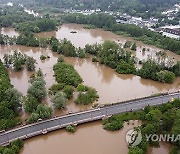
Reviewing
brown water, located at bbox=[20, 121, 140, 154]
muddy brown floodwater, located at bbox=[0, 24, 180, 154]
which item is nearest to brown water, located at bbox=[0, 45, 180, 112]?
muddy brown floodwater, located at bbox=[0, 24, 180, 154]

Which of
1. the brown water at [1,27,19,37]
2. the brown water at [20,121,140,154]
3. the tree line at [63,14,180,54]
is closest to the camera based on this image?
the brown water at [20,121,140,154]

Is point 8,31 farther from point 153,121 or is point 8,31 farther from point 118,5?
point 153,121

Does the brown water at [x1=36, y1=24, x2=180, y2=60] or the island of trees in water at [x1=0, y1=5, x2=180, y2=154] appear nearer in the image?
the island of trees in water at [x1=0, y1=5, x2=180, y2=154]

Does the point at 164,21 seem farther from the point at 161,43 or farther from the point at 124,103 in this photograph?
the point at 124,103

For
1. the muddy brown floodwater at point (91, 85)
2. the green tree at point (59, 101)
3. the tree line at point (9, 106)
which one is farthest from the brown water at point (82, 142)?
the green tree at point (59, 101)

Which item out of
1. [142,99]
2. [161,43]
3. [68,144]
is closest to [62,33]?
[161,43]

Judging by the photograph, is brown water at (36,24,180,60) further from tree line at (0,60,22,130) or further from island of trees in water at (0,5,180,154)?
tree line at (0,60,22,130)

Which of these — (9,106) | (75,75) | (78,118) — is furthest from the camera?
(75,75)

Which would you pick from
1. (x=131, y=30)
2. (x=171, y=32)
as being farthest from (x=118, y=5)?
(x=171, y=32)
